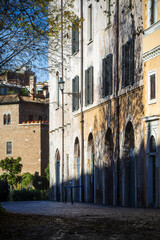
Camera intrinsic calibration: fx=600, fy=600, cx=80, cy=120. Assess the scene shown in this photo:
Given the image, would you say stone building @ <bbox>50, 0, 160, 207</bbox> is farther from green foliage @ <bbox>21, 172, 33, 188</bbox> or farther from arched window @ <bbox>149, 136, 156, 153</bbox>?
green foliage @ <bbox>21, 172, 33, 188</bbox>

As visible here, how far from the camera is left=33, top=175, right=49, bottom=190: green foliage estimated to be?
73500 mm

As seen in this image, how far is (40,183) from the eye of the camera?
73.3 m

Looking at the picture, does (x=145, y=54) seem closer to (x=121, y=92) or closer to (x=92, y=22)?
(x=121, y=92)

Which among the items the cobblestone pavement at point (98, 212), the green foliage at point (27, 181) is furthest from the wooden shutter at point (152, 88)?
the green foliage at point (27, 181)

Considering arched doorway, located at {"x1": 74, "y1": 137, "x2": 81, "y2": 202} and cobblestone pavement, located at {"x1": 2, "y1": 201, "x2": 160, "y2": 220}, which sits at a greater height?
arched doorway, located at {"x1": 74, "y1": 137, "x2": 81, "y2": 202}

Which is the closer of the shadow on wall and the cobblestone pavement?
the cobblestone pavement

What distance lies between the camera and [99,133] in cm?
2942

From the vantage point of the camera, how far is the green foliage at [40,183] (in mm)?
73500

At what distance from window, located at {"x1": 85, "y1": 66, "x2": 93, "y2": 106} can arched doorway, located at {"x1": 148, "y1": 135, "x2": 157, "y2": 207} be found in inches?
372

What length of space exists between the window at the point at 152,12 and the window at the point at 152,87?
1.95 meters

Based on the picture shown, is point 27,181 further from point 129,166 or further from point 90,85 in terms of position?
point 129,166


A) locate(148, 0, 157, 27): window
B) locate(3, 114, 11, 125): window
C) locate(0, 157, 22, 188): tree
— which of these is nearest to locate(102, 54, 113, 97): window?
locate(148, 0, 157, 27): window

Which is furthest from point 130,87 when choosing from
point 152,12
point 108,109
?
point 108,109

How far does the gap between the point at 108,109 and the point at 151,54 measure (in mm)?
6205
